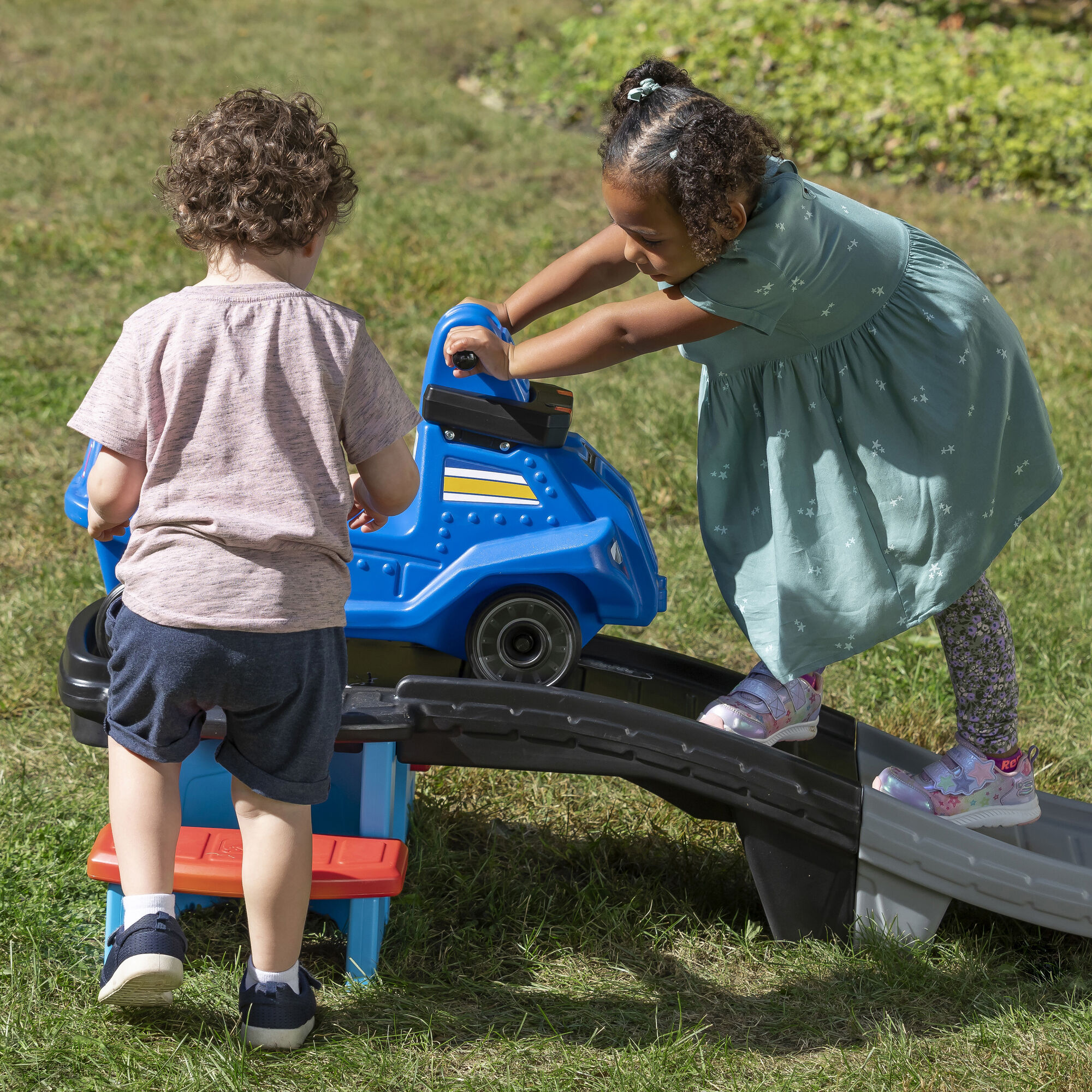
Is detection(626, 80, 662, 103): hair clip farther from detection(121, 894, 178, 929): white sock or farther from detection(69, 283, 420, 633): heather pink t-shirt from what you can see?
detection(121, 894, 178, 929): white sock

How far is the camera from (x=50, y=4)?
10.7m

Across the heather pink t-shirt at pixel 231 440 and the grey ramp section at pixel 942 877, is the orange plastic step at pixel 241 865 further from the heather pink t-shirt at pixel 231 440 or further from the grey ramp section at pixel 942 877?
the grey ramp section at pixel 942 877

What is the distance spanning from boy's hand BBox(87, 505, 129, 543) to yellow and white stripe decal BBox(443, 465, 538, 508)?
64cm

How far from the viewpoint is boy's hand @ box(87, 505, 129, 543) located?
193 centimetres

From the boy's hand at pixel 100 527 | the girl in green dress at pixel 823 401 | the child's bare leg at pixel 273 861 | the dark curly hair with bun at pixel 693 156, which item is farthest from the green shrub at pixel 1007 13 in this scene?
the child's bare leg at pixel 273 861

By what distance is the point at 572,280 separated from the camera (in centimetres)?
247

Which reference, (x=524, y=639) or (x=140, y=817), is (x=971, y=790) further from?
(x=140, y=817)

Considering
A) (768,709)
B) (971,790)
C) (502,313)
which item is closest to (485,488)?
(502,313)

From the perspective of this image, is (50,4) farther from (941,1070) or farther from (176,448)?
(941,1070)

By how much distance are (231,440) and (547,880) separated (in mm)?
1264

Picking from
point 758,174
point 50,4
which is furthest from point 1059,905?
point 50,4

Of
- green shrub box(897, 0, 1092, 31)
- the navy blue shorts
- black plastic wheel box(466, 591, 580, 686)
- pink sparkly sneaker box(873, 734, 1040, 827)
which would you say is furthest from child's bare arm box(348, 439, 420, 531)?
green shrub box(897, 0, 1092, 31)

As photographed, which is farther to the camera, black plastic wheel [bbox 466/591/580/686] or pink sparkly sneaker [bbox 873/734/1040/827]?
pink sparkly sneaker [bbox 873/734/1040/827]

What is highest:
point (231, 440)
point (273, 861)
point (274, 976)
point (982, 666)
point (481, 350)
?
point (481, 350)
